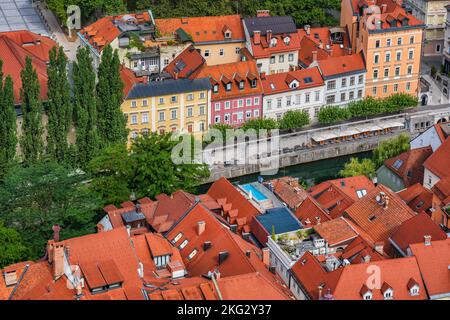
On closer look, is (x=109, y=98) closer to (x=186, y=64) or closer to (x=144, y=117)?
(x=144, y=117)

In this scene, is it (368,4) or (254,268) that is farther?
(368,4)

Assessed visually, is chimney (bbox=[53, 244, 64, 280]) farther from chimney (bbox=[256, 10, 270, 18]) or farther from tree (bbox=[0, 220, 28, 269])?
chimney (bbox=[256, 10, 270, 18])

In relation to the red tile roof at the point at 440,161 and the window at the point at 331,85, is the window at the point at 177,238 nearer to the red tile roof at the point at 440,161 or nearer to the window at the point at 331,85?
the red tile roof at the point at 440,161

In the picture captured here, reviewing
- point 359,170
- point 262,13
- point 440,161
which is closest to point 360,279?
point 440,161
